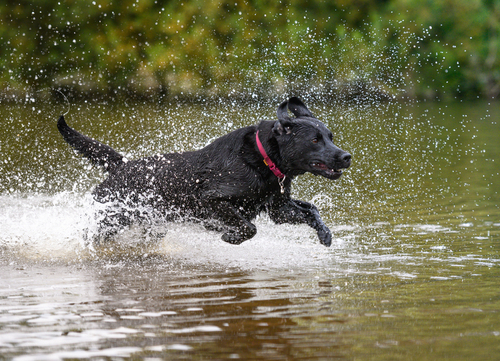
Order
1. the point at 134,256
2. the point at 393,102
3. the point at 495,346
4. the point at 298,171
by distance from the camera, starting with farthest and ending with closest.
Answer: the point at 393,102 → the point at 134,256 → the point at 298,171 → the point at 495,346

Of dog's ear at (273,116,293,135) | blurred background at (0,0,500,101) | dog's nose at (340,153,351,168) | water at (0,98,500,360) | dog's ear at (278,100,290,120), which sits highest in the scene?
blurred background at (0,0,500,101)

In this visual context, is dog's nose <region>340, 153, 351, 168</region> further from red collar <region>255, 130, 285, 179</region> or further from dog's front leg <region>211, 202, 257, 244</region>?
dog's front leg <region>211, 202, 257, 244</region>

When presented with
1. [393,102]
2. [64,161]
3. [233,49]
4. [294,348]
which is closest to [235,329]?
[294,348]

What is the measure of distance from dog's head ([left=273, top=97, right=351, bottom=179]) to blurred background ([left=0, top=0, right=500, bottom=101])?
27067 mm

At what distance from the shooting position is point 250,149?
5664 millimetres

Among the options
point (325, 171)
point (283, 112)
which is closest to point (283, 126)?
point (283, 112)

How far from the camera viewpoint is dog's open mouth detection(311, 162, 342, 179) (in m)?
5.39

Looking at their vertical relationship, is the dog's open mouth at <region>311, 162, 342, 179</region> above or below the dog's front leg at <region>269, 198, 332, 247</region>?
above

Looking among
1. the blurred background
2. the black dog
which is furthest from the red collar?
the blurred background

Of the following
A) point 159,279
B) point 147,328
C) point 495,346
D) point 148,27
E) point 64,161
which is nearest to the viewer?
point 495,346

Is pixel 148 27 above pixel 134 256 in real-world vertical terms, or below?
above

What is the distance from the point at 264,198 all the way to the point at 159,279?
1.31 metres

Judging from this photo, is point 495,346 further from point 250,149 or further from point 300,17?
point 300,17

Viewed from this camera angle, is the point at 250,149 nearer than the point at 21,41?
Yes
